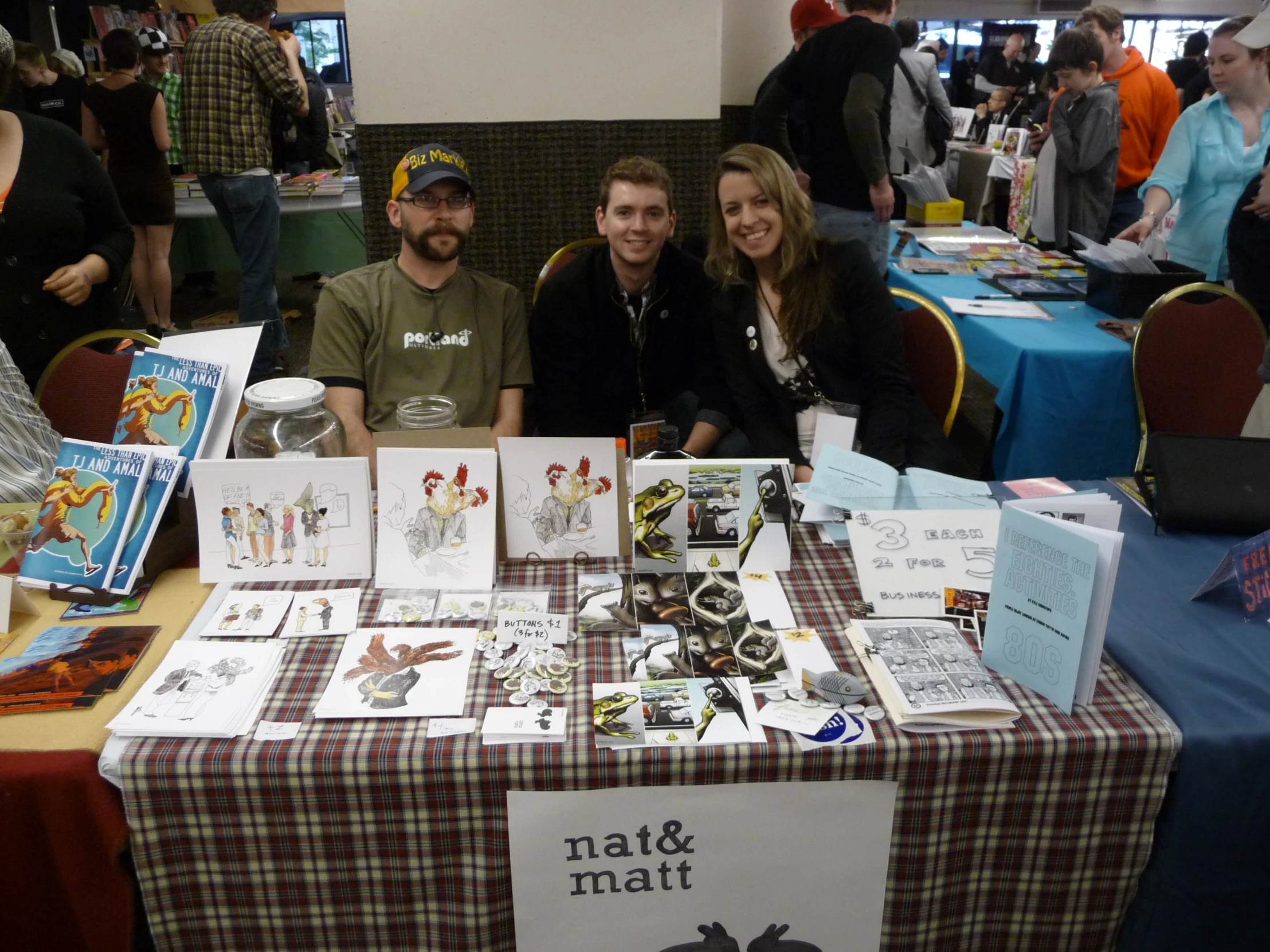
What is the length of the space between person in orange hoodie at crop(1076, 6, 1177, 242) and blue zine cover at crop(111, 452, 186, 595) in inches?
165

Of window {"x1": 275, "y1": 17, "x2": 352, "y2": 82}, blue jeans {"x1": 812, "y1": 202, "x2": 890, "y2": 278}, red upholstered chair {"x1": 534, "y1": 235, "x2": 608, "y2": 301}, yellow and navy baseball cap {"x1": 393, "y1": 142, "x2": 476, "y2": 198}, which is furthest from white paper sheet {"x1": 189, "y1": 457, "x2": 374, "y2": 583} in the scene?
window {"x1": 275, "y1": 17, "x2": 352, "y2": 82}

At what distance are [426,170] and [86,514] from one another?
1028 mm

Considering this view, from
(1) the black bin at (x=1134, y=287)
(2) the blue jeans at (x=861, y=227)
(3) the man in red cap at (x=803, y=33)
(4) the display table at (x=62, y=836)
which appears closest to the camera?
(4) the display table at (x=62, y=836)

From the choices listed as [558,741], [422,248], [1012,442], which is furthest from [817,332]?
[558,741]

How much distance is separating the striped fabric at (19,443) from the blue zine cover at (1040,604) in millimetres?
1507

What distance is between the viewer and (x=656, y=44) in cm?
305

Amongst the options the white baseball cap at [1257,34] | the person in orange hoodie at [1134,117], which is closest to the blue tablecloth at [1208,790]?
the white baseball cap at [1257,34]

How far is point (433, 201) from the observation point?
200 cm

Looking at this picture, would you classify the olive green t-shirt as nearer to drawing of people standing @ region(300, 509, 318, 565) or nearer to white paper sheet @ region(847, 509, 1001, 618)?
drawing of people standing @ region(300, 509, 318, 565)

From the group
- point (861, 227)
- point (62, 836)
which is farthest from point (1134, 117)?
point (62, 836)

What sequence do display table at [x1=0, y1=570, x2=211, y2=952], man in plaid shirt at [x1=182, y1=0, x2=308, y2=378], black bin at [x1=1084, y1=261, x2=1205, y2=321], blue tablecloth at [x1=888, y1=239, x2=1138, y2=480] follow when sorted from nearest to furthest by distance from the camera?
display table at [x1=0, y1=570, x2=211, y2=952], blue tablecloth at [x1=888, y1=239, x2=1138, y2=480], black bin at [x1=1084, y1=261, x2=1205, y2=321], man in plaid shirt at [x1=182, y1=0, x2=308, y2=378]

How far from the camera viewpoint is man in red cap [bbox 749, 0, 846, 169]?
3.55m

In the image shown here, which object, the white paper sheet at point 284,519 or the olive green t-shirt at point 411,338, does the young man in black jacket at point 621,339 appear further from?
the white paper sheet at point 284,519

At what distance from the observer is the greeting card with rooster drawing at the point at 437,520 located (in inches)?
54.1
